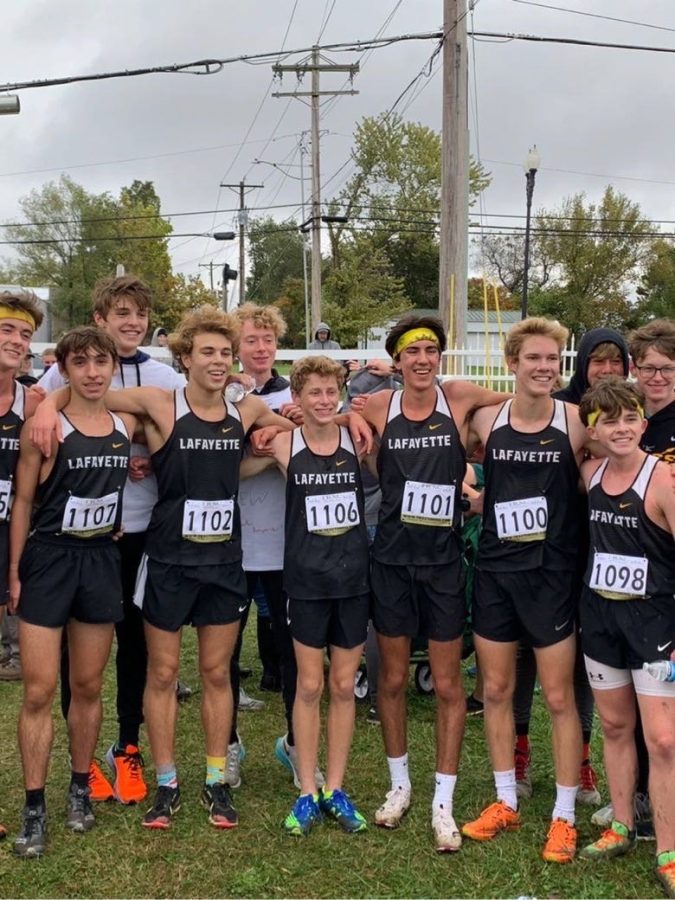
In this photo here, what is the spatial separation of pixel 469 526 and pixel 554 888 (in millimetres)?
2146

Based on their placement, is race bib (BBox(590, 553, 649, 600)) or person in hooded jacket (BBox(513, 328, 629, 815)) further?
person in hooded jacket (BBox(513, 328, 629, 815))

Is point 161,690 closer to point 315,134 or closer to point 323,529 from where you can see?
point 323,529

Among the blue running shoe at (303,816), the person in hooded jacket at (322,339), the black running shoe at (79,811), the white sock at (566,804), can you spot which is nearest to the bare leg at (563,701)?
the white sock at (566,804)

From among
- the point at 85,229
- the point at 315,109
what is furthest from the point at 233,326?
the point at 85,229

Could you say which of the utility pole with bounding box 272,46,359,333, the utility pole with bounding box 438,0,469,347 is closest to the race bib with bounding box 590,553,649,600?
the utility pole with bounding box 438,0,469,347

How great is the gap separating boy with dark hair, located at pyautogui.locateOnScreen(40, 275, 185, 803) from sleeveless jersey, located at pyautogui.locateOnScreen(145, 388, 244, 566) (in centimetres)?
18

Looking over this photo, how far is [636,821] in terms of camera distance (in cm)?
350

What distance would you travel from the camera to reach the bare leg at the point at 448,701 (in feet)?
11.6

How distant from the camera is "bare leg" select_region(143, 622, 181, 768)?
3.57m

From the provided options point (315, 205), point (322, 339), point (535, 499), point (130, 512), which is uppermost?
point (315, 205)

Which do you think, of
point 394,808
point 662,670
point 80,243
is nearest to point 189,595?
point 394,808

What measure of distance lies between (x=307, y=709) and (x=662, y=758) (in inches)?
56.1

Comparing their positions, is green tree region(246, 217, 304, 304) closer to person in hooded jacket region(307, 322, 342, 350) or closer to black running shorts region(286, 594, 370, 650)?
person in hooded jacket region(307, 322, 342, 350)

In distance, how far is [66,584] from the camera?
3369mm
